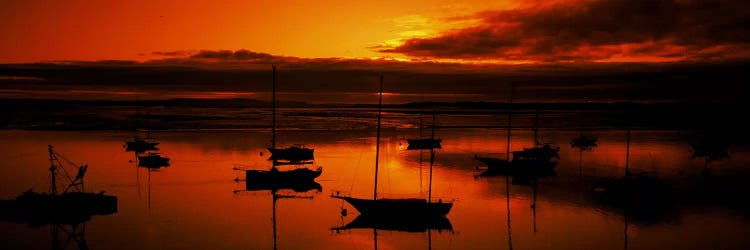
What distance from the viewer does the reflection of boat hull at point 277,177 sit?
40.8 meters

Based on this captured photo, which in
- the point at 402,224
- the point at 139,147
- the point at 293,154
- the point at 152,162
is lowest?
the point at 402,224

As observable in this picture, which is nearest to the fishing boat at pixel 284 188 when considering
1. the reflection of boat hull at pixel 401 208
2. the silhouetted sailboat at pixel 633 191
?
the reflection of boat hull at pixel 401 208

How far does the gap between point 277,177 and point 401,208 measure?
13730 millimetres

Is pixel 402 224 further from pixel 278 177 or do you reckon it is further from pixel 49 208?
pixel 49 208

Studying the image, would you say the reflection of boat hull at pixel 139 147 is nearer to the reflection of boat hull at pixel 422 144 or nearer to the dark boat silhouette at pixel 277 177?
the dark boat silhouette at pixel 277 177

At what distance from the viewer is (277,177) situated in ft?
135

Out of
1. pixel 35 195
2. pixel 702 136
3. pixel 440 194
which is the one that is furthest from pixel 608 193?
pixel 702 136

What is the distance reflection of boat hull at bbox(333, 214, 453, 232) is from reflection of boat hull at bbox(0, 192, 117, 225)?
12953 millimetres

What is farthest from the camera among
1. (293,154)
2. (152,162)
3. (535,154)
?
(535,154)

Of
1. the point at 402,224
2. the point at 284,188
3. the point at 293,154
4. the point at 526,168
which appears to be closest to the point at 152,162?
the point at 293,154

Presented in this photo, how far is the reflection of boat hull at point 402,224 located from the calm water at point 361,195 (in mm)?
603

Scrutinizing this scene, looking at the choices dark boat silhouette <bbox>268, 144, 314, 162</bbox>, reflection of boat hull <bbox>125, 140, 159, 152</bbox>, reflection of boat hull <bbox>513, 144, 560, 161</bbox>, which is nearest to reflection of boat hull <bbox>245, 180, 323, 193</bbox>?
dark boat silhouette <bbox>268, 144, 314, 162</bbox>

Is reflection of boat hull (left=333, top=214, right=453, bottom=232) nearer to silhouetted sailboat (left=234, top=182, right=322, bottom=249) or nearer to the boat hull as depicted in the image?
silhouetted sailboat (left=234, top=182, right=322, bottom=249)

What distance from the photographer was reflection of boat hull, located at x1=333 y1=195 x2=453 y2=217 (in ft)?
99.0
